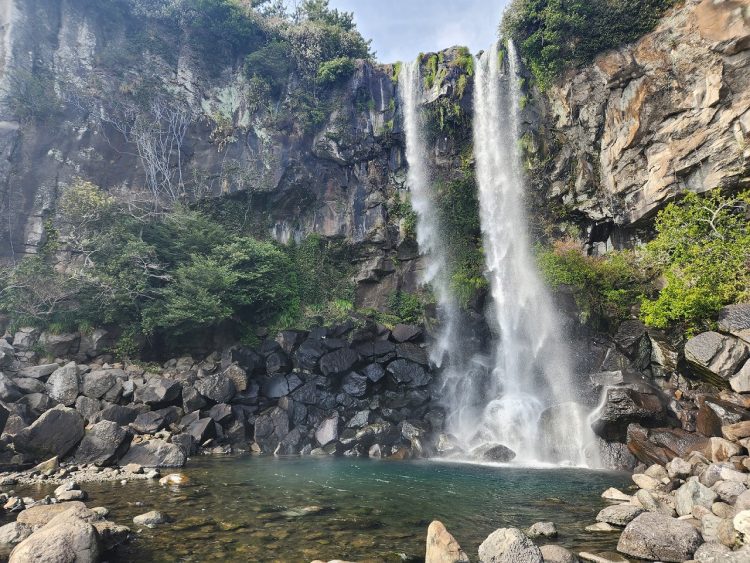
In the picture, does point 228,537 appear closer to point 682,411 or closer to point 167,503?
point 167,503

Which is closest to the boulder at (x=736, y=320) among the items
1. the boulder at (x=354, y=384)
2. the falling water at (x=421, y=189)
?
the falling water at (x=421, y=189)

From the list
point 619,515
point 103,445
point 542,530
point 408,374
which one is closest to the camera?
point 542,530

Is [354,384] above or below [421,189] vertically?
below

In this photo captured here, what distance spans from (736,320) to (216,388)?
18.5m

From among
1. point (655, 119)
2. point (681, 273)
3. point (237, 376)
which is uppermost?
point (655, 119)

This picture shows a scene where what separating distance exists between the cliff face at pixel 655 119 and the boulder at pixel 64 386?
2383cm

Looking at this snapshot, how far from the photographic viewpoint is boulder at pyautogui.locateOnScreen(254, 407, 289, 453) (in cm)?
1752

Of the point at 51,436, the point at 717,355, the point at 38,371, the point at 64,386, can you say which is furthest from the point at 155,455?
the point at 717,355

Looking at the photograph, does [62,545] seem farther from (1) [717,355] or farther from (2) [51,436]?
(1) [717,355]

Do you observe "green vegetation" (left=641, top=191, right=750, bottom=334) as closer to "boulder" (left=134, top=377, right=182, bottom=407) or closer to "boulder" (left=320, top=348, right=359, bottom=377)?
"boulder" (left=320, top=348, right=359, bottom=377)

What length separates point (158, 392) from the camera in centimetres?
1669

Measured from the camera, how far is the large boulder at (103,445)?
12188 mm

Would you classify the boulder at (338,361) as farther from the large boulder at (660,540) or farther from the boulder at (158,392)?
the large boulder at (660,540)

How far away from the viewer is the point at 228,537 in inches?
276
